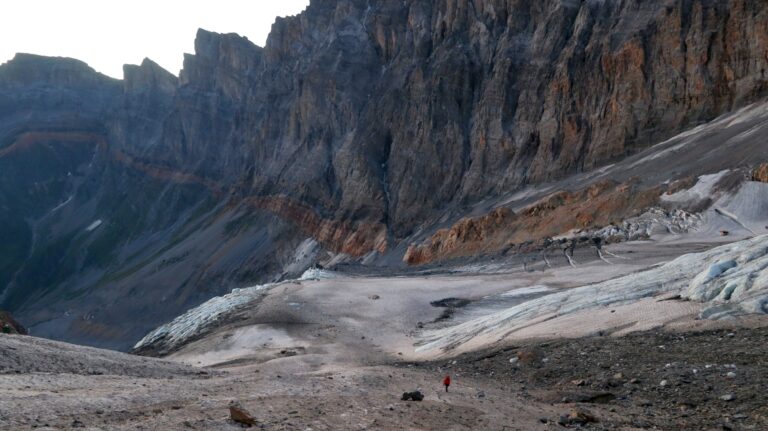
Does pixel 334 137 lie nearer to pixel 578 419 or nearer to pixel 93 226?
pixel 93 226

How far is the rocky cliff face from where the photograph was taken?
2074 inches

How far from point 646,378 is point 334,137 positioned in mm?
77238

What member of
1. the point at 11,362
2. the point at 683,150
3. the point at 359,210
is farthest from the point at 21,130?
the point at 11,362

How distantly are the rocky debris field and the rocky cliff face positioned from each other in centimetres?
3890

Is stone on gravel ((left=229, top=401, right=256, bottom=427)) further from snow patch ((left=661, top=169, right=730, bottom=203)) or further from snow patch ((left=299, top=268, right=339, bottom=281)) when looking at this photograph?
snow patch ((left=299, top=268, right=339, bottom=281))

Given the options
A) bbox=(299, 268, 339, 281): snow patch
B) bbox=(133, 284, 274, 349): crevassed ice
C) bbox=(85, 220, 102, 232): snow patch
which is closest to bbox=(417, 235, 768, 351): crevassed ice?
bbox=(133, 284, 274, 349): crevassed ice

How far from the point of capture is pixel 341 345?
25.0 m

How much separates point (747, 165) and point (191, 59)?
415 ft

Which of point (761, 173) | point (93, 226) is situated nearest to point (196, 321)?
point (761, 173)

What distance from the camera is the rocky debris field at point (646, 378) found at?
1015 centimetres

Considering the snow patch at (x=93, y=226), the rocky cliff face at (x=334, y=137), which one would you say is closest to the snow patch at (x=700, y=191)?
the rocky cliff face at (x=334, y=137)

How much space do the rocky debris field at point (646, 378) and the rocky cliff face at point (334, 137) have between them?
1531 inches

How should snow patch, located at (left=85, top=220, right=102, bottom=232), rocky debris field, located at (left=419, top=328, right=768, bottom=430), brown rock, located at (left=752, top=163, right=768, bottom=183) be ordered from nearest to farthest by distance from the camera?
rocky debris field, located at (left=419, top=328, right=768, bottom=430) → brown rock, located at (left=752, top=163, right=768, bottom=183) → snow patch, located at (left=85, top=220, right=102, bottom=232)

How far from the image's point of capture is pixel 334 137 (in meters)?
87.7
